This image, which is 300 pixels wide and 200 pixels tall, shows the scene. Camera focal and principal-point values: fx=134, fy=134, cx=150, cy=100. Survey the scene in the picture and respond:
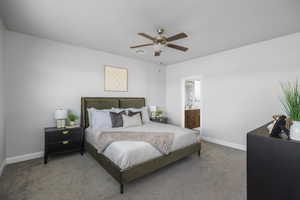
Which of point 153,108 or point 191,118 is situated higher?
point 153,108

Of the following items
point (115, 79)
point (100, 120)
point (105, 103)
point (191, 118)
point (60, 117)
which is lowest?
point (191, 118)

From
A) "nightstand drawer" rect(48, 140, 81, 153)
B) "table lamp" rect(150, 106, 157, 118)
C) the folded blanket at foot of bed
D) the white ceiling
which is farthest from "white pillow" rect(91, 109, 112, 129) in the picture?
"table lamp" rect(150, 106, 157, 118)

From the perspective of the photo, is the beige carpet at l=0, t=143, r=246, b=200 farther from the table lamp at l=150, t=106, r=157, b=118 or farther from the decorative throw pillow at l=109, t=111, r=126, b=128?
the table lamp at l=150, t=106, r=157, b=118

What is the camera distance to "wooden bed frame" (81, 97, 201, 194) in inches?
76.2

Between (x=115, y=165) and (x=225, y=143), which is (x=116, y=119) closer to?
(x=115, y=165)

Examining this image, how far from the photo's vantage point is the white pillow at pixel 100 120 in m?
3.18

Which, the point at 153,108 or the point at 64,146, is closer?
the point at 64,146

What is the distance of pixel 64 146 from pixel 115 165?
1.61 m

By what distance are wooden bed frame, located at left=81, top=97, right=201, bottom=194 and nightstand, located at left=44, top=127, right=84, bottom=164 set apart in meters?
0.22

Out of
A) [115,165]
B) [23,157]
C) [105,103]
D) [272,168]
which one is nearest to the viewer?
[272,168]

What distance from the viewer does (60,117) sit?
2939 mm

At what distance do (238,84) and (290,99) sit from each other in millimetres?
2624

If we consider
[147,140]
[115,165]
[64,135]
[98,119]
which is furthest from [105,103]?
[115,165]

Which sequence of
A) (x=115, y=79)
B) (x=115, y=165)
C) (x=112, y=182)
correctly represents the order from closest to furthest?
(x=115, y=165) < (x=112, y=182) < (x=115, y=79)
